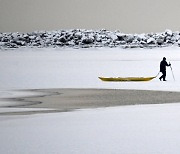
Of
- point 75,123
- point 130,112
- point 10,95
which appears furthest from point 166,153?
point 10,95

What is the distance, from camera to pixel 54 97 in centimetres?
1767

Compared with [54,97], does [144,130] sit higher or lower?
higher

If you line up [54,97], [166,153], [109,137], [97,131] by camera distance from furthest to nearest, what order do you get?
[54,97] → [97,131] → [109,137] → [166,153]

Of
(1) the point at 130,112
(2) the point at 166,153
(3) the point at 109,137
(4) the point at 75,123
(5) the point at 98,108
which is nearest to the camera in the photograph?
(2) the point at 166,153

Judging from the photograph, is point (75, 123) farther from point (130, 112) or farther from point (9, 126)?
point (130, 112)

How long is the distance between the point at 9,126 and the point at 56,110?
309 centimetres

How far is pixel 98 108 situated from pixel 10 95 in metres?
4.92

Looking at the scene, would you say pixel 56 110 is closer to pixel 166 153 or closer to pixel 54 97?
pixel 54 97

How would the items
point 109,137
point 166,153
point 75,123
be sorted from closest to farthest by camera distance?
point 166,153 < point 109,137 < point 75,123

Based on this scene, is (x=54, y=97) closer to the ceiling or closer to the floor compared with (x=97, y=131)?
closer to the floor

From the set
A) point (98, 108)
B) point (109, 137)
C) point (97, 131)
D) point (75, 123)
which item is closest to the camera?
point (109, 137)

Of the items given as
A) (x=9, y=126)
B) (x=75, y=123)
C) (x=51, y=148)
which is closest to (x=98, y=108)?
(x=75, y=123)

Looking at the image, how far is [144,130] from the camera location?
34.2ft

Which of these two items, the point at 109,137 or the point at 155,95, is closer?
the point at 109,137
